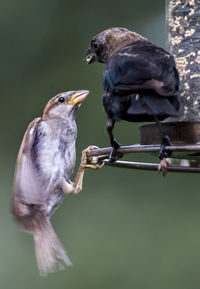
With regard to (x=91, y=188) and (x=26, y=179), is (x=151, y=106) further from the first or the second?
(x=91, y=188)

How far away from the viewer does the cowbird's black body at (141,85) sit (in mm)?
6102

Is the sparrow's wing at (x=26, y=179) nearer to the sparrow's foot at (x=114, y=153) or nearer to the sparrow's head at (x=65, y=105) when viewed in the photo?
the sparrow's head at (x=65, y=105)

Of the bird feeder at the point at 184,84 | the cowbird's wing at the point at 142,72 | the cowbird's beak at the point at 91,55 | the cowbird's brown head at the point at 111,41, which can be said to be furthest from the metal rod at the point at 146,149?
the cowbird's beak at the point at 91,55

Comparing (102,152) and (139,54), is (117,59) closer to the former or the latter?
(139,54)

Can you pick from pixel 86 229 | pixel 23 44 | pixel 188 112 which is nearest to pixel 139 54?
pixel 188 112

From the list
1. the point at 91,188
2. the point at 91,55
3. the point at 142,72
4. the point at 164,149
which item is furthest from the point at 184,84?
the point at 91,188

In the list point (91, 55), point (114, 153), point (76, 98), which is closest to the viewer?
point (114, 153)

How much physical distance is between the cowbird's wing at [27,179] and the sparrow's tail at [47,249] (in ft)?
0.66

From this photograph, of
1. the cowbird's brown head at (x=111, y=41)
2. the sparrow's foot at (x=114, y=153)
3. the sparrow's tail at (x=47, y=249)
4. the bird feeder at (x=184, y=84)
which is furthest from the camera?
the cowbird's brown head at (x=111, y=41)

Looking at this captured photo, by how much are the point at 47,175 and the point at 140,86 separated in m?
1.36

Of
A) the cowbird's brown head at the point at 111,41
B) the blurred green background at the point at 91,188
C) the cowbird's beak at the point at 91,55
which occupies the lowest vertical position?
the blurred green background at the point at 91,188

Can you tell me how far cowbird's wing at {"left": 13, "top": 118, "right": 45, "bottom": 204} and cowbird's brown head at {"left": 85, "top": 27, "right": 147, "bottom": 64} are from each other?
827mm

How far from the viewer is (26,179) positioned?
266 inches

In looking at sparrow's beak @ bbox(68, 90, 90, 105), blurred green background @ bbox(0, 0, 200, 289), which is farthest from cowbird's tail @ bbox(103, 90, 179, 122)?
blurred green background @ bbox(0, 0, 200, 289)
